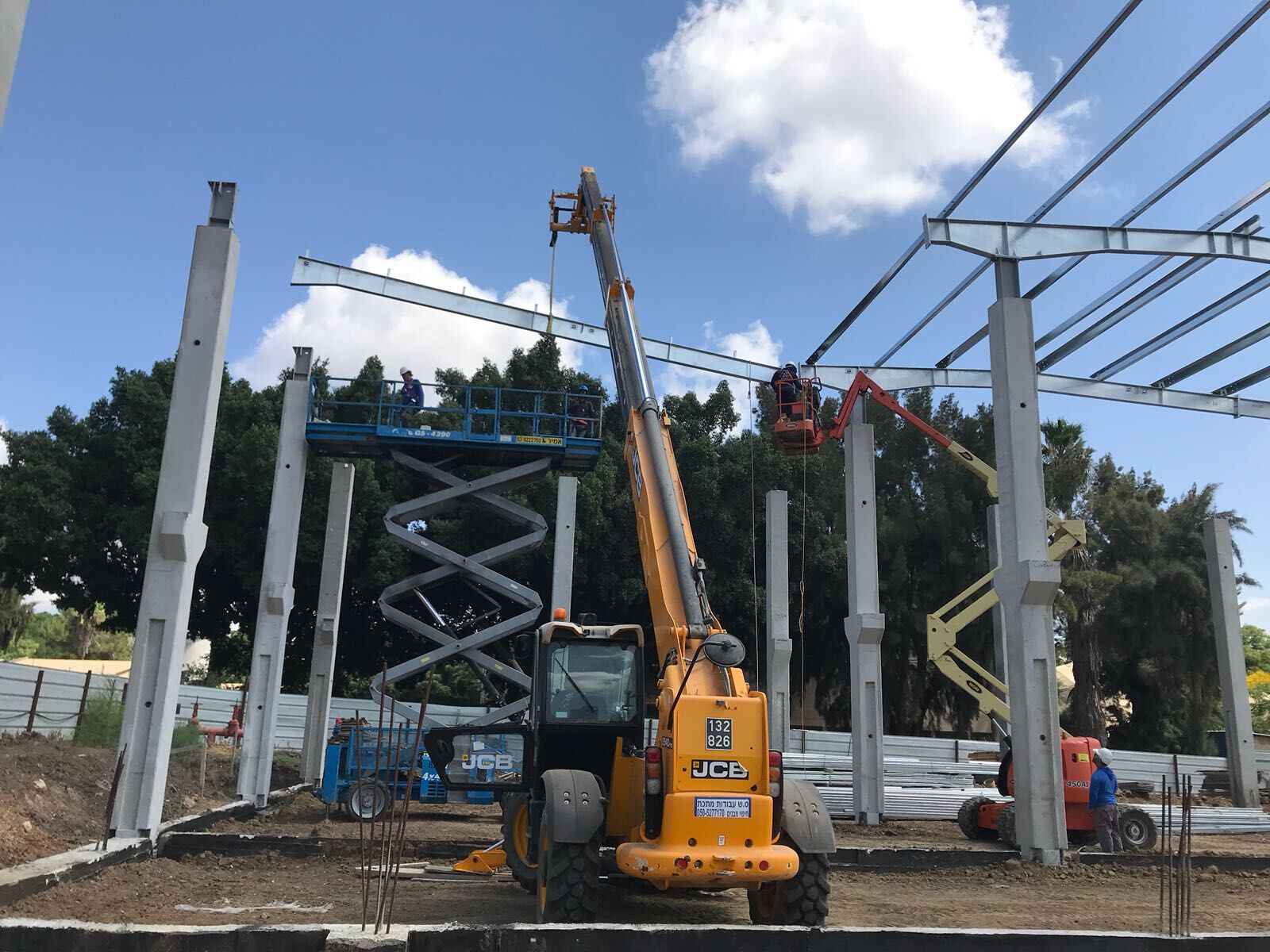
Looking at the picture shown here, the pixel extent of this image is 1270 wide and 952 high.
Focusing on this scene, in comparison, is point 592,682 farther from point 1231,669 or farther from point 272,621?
point 1231,669

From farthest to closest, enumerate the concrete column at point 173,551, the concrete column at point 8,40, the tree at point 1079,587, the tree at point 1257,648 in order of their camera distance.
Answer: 1. the tree at point 1257,648
2. the tree at point 1079,587
3. the concrete column at point 173,551
4. the concrete column at point 8,40

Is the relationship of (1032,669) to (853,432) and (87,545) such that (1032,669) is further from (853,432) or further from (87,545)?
(87,545)

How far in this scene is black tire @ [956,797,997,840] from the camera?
1747 centimetres

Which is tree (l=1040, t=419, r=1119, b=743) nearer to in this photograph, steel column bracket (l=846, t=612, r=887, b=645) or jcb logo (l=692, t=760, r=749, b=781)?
steel column bracket (l=846, t=612, r=887, b=645)

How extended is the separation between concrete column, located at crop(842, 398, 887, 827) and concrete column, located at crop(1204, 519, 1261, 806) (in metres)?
10.6

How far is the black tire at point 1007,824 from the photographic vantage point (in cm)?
1605

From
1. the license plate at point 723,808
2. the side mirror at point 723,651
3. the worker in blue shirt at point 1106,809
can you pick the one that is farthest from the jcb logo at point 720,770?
the worker in blue shirt at point 1106,809

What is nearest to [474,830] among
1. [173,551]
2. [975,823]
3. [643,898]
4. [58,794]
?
[58,794]

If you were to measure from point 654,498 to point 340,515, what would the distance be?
12.9 metres

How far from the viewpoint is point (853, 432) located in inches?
793

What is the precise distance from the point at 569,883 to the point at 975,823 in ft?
37.2

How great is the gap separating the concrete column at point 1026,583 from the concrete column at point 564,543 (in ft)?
35.8

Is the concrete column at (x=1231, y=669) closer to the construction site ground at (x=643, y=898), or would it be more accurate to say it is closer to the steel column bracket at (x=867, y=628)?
the steel column bracket at (x=867, y=628)

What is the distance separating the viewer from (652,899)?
1059 cm
